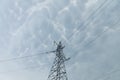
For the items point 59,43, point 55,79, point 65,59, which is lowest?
point 55,79

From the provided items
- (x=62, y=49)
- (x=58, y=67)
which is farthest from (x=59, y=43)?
(x=58, y=67)

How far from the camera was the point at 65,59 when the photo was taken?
40.8 meters

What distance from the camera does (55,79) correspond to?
129ft

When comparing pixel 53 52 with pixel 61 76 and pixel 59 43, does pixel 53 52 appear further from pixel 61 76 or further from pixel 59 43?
pixel 61 76

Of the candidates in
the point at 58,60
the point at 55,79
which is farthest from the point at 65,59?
the point at 55,79

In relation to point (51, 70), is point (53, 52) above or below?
above

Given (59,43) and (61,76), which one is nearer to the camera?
(61,76)

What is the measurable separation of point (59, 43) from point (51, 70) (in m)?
4.97

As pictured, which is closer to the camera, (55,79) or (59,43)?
(55,79)

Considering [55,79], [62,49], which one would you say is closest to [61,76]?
[55,79]

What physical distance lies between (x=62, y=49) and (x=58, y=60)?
2060mm

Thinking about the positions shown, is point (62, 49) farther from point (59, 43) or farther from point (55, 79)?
point (55, 79)

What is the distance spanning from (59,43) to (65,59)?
10.7 ft

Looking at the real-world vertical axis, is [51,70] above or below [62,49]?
below
